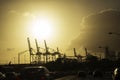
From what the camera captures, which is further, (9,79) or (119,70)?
(9,79)

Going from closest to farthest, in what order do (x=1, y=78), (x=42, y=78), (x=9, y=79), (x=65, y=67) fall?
1. (x=42, y=78)
2. (x=1, y=78)
3. (x=9, y=79)
4. (x=65, y=67)

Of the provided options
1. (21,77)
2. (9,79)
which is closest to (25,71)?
(21,77)

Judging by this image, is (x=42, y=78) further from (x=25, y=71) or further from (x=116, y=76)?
(x=116, y=76)

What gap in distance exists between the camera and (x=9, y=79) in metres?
44.9

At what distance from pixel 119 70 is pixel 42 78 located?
393 inches

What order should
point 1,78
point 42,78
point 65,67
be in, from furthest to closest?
1. point 65,67
2. point 1,78
3. point 42,78

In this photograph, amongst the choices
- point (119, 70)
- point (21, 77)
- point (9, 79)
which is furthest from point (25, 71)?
point (9, 79)

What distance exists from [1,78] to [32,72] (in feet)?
24.4

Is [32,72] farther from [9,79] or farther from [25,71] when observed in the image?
[9,79]

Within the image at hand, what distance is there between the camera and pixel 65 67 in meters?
200

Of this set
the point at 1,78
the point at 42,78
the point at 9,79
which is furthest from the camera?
the point at 9,79

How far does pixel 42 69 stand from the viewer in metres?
31.0

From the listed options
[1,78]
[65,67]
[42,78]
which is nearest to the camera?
[42,78]

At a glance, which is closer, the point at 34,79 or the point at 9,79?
the point at 34,79
